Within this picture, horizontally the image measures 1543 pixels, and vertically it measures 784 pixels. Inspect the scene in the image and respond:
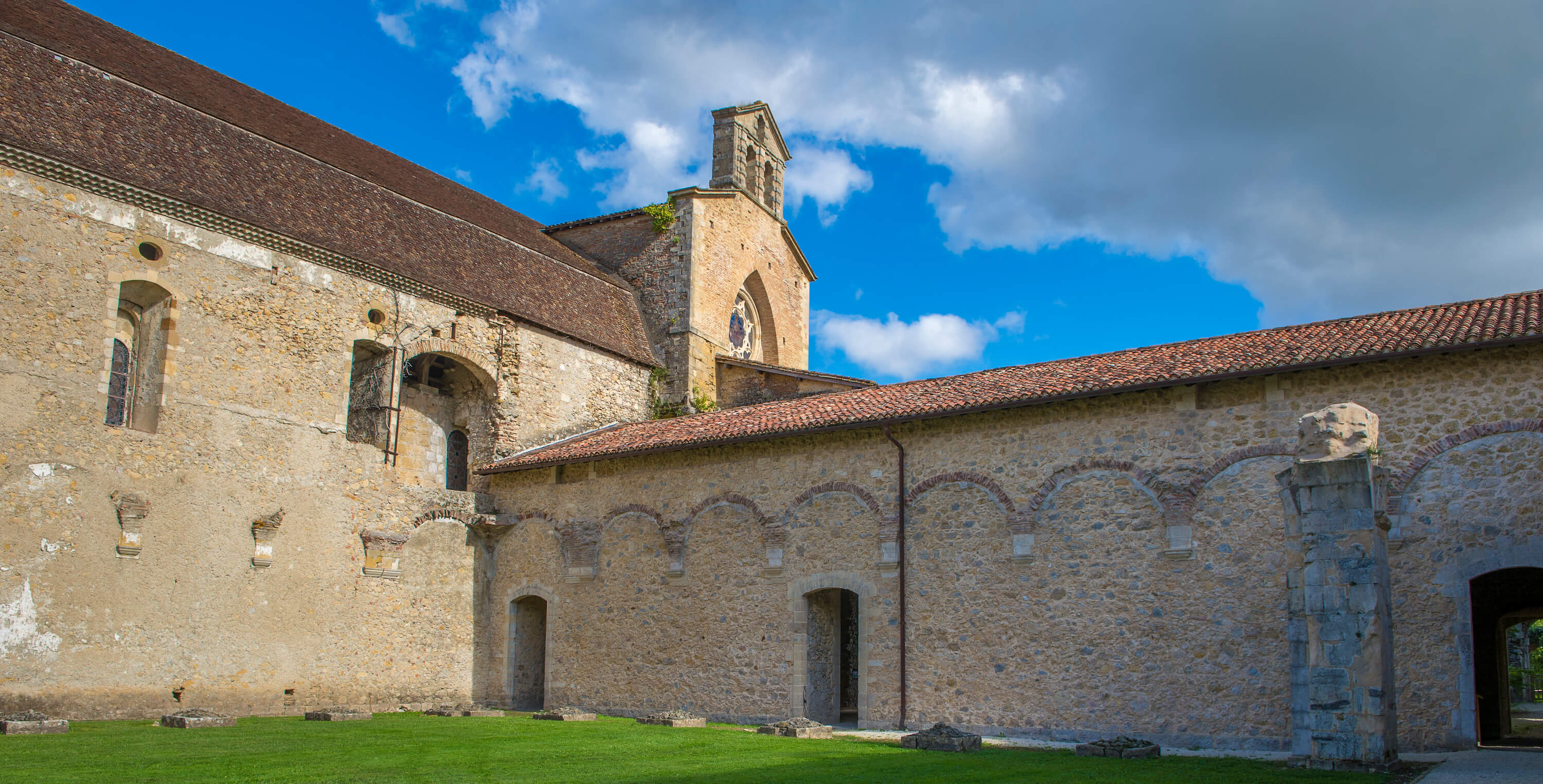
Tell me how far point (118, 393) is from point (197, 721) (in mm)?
5069

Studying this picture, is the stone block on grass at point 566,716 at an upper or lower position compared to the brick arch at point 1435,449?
lower

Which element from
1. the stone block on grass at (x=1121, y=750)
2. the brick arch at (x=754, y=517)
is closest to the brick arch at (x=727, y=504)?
the brick arch at (x=754, y=517)

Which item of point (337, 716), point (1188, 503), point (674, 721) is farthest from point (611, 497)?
point (1188, 503)

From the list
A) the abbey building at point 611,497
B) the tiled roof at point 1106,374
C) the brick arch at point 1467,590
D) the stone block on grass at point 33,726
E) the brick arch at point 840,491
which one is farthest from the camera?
the brick arch at point 840,491

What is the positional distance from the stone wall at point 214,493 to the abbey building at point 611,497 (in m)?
0.05

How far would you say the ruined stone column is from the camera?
9586mm

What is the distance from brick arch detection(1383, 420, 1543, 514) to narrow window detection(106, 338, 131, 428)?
16.1 meters

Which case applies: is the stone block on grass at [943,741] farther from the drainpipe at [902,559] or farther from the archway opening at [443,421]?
the archway opening at [443,421]

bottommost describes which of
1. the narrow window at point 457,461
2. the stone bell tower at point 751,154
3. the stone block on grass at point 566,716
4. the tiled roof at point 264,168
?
the stone block on grass at point 566,716

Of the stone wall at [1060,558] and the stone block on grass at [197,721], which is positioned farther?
the stone block on grass at [197,721]

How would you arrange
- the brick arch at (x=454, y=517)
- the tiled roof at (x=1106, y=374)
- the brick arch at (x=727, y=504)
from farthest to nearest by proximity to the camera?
1. the brick arch at (x=454, y=517)
2. the brick arch at (x=727, y=504)
3. the tiled roof at (x=1106, y=374)

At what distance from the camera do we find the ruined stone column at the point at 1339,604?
31.4 feet

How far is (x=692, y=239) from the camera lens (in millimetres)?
24828

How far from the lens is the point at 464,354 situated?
63.2 ft
